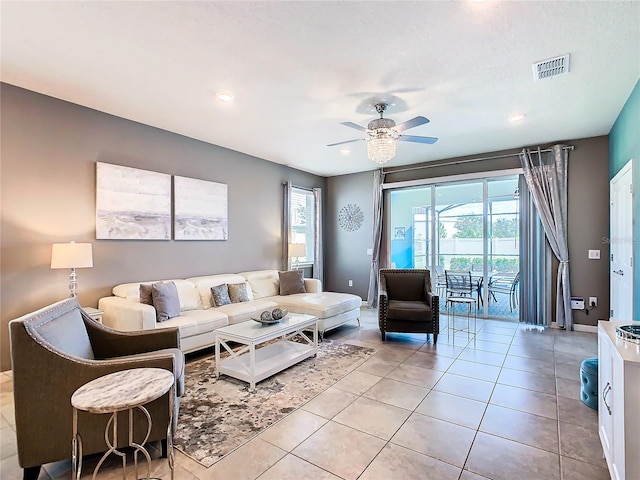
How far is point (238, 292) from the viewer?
15.5 ft

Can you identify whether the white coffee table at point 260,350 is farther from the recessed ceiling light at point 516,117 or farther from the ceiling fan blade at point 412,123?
the recessed ceiling light at point 516,117

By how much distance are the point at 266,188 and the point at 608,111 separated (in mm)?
4889

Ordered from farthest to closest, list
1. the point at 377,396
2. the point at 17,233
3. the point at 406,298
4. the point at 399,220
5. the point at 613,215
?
the point at 399,220 < the point at 406,298 < the point at 613,215 < the point at 17,233 < the point at 377,396

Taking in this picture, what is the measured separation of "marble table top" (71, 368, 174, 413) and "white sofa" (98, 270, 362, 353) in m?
1.67

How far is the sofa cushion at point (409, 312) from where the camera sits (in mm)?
4211

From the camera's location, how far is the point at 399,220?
6746 mm

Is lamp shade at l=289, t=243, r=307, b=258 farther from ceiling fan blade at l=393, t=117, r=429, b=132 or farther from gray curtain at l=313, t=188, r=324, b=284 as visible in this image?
ceiling fan blade at l=393, t=117, r=429, b=132

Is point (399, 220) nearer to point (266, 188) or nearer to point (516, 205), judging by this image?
point (516, 205)

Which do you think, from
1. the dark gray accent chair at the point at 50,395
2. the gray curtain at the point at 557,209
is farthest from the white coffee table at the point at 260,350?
the gray curtain at the point at 557,209

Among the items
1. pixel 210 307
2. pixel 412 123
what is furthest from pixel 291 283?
pixel 412 123

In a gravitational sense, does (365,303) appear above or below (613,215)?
below

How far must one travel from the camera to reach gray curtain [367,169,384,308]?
6688mm

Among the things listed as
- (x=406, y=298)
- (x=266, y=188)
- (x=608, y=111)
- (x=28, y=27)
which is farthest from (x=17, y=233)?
(x=608, y=111)

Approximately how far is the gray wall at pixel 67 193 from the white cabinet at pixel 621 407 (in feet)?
14.2
